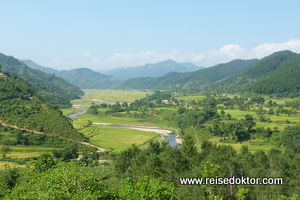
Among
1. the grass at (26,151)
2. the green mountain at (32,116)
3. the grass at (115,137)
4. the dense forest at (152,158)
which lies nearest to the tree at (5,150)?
the dense forest at (152,158)

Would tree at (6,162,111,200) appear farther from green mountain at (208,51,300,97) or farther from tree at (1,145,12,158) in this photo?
green mountain at (208,51,300,97)

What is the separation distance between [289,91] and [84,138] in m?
111

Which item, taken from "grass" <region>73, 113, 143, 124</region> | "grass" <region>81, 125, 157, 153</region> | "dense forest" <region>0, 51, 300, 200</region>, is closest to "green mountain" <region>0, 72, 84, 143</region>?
"dense forest" <region>0, 51, 300, 200</region>

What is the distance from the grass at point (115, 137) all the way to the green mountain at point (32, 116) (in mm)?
5197

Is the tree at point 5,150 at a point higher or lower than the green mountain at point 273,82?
lower

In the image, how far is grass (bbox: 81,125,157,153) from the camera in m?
58.4

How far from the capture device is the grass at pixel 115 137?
58.4 meters

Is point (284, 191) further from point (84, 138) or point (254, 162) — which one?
point (84, 138)

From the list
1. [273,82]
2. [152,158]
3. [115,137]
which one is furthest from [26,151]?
[273,82]

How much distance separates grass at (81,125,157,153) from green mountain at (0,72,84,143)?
520 centimetres

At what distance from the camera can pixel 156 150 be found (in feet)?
123

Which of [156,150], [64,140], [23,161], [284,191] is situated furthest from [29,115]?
[284,191]

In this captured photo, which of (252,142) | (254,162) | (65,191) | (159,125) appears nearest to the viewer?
(65,191)

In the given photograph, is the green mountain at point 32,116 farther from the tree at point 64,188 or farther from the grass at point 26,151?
the tree at point 64,188
